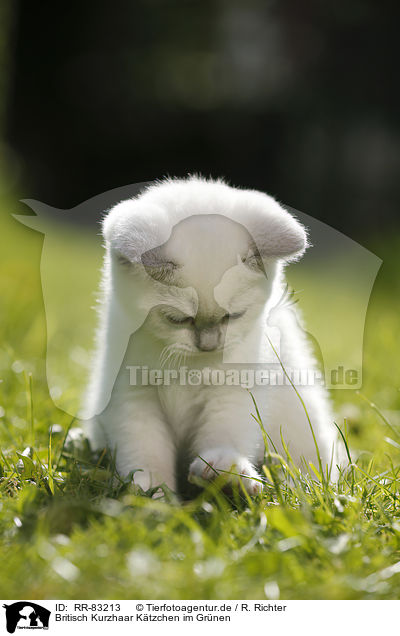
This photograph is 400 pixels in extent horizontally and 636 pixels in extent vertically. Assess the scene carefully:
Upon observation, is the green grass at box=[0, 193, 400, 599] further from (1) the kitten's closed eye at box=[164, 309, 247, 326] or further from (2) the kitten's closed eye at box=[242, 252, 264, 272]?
(2) the kitten's closed eye at box=[242, 252, 264, 272]

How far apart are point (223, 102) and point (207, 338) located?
20.4 ft

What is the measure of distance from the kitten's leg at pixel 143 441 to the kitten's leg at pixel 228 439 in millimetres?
99

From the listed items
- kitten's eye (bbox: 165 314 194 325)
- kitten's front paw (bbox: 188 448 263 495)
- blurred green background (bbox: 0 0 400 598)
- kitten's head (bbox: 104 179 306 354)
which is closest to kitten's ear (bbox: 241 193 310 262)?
kitten's head (bbox: 104 179 306 354)

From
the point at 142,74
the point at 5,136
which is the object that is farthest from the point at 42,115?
the point at 142,74

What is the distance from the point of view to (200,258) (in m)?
1.93

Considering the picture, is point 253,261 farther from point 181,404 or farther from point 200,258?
point 181,404

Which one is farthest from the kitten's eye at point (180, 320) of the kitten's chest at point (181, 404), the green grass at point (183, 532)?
the green grass at point (183, 532)

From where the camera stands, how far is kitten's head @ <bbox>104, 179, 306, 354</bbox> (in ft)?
6.28

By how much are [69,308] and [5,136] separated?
408 cm

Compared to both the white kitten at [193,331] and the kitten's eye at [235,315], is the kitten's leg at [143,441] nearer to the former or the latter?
the white kitten at [193,331]

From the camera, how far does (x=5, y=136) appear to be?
26.1ft
